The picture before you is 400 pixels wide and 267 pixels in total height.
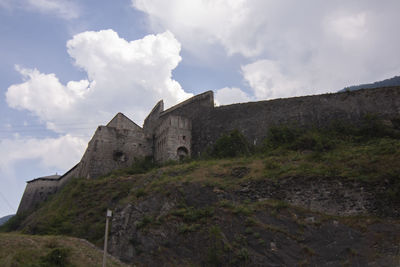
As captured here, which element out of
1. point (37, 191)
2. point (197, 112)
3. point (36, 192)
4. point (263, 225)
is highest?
point (197, 112)

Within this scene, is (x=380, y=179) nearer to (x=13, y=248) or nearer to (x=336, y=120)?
(x=336, y=120)

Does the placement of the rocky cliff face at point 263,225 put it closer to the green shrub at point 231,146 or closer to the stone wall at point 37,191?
the green shrub at point 231,146

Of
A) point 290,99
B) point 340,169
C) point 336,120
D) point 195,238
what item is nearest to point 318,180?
point 340,169

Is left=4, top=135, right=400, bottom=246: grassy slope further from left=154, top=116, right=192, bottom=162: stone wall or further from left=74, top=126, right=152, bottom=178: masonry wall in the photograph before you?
left=154, top=116, right=192, bottom=162: stone wall

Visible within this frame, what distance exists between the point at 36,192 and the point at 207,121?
23.8 m

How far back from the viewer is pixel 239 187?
20.0 meters

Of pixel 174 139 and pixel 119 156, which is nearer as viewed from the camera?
pixel 174 139

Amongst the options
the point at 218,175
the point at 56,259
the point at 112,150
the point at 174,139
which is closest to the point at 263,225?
the point at 218,175

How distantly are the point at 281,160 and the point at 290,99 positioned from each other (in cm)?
746

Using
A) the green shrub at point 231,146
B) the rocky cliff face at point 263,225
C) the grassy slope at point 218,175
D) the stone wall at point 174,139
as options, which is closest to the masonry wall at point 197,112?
the stone wall at point 174,139

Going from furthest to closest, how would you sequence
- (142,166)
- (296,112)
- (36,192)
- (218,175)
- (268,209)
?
(36,192)
(142,166)
(296,112)
(218,175)
(268,209)

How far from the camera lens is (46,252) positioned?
50.4 feet

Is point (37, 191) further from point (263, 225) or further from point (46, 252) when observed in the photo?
point (263, 225)

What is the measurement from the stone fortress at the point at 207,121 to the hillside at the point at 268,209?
1438mm
